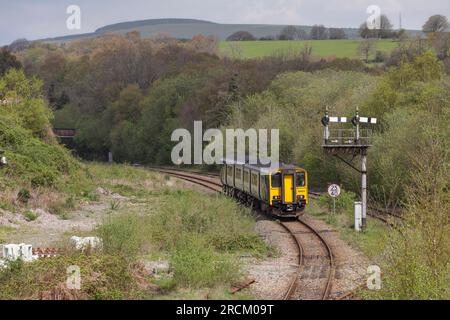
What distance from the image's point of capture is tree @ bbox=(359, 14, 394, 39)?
331ft

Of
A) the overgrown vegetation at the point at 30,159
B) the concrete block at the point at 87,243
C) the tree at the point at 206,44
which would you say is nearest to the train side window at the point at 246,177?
the overgrown vegetation at the point at 30,159

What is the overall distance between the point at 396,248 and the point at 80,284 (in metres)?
6.70

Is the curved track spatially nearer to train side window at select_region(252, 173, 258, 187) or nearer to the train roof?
the train roof

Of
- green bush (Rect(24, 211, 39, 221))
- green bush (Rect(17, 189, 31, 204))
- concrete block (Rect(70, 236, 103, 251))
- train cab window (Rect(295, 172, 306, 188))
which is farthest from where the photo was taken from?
green bush (Rect(17, 189, 31, 204))

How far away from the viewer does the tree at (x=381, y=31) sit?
100800mm

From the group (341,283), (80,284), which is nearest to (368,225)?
(341,283)

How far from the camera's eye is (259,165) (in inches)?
1131

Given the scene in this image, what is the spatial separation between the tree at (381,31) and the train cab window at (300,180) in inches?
3009

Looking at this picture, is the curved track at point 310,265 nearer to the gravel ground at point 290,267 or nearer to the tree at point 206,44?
the gravel ground at point 290,267

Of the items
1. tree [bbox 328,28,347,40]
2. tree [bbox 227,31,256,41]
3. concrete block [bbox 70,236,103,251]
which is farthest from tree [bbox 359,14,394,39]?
concrete block [bbox 70,236,103,251]

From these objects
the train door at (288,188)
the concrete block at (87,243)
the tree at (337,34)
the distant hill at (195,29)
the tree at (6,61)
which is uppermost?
the distant hill at (195,29)

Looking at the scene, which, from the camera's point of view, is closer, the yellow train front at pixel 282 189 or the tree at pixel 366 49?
the yellow train front at pixel 282 189

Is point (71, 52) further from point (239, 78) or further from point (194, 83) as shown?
point (239, 78)

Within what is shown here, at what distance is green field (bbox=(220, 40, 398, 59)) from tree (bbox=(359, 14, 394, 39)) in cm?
183
